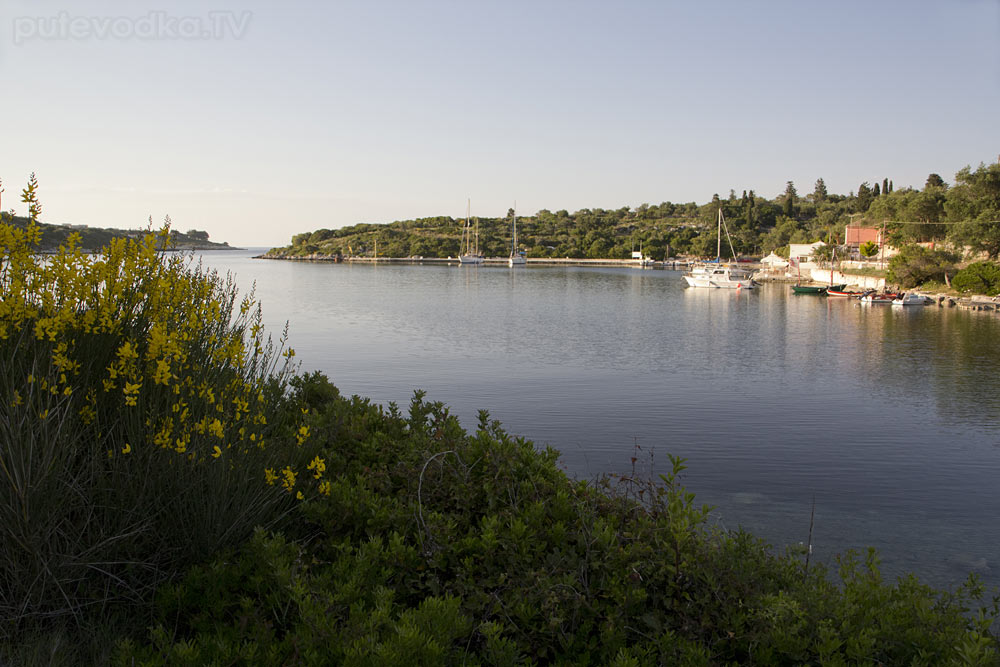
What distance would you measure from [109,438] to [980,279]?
54.2m

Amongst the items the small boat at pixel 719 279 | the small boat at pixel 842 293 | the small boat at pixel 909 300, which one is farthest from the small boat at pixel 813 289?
the small boat at pixel 909 300

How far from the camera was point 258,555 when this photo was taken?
12.4 feet

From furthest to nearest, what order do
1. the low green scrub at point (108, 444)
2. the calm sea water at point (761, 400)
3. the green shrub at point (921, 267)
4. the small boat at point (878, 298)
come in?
1. the green shrub at point (921, 267)
2. the small boat at point (878, 298)
3. the calm sea water at point (761, 400)
4. the low green scrub at point (108, 444)

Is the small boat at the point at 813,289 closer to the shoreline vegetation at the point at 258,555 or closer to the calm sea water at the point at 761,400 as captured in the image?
the calm sea water at the point at 761,400

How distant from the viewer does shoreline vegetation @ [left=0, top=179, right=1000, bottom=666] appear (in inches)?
131

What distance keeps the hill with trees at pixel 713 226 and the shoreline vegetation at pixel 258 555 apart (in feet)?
186

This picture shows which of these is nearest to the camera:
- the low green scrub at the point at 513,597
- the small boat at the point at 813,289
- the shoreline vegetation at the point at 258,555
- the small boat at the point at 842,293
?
the low green scrub at the point at 513,597

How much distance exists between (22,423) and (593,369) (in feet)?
58.8

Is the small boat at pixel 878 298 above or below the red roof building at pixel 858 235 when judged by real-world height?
below

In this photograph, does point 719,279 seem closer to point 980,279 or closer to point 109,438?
point 980,279

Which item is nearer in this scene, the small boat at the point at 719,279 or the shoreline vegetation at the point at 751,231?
the shoreline vegetation at the point at 751,231

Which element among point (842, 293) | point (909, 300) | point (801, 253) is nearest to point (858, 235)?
point (801, 253)

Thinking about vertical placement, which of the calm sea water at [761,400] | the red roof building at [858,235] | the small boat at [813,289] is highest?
the red roof building at [858,235]

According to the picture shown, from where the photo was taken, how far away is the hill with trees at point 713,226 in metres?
55.8
